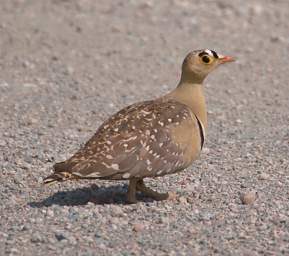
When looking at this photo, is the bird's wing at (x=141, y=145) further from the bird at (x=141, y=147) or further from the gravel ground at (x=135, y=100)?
the gravel ground at (x=135, y=100)

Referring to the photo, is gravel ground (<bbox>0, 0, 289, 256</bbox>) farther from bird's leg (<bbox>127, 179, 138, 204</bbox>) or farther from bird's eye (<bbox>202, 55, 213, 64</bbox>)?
bird's eye (<bbox>202, 55, 213, 64</bbox>)

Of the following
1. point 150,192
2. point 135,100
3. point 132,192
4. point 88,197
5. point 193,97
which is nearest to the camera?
point 132,192

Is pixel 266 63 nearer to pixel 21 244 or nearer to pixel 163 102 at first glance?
pixel 163 102

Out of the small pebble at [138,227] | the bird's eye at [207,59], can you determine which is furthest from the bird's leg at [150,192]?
the bird's eye at [207,59]

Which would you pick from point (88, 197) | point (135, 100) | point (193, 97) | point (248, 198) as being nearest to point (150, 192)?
point (88, 197)

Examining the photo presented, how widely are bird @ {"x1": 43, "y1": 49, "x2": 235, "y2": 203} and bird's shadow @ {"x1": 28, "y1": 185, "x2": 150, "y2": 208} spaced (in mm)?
208

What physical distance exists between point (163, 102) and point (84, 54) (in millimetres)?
6796

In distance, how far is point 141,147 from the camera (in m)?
7.19

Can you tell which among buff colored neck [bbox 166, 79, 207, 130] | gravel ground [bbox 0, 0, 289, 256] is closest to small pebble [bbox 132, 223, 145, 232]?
gravel ground [bbox 0, 0, 289, 256]

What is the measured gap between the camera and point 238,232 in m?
6.76

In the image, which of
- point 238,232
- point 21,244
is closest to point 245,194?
point 238,232

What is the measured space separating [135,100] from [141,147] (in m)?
4.70

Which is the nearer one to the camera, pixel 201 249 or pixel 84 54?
pixel 201 249

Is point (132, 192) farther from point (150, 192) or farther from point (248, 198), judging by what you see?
point (248, 198)
